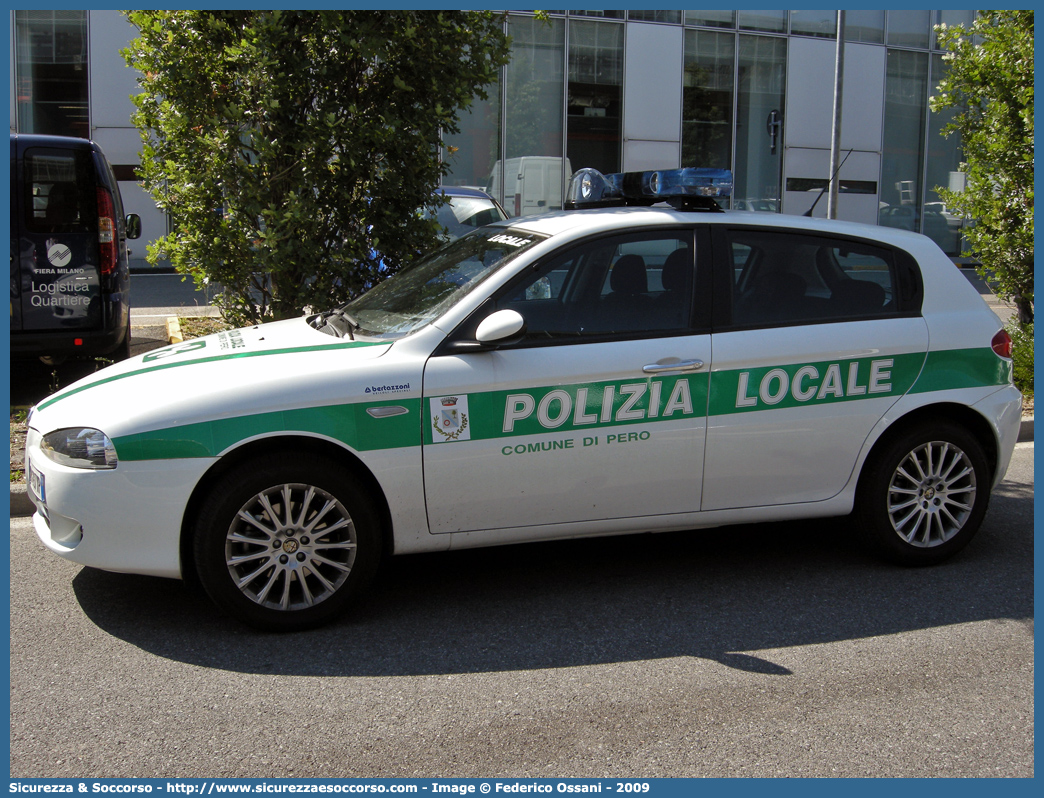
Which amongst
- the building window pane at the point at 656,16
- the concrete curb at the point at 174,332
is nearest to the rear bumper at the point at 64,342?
the concrete curb at the point at 174,332

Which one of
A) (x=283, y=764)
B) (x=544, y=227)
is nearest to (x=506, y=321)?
(x=544, y=227)

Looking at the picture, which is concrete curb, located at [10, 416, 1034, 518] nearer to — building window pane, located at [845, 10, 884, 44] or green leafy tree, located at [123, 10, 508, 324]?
green leafy tree, located at [123, 10, 508, 324]

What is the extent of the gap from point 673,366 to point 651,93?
18126mm

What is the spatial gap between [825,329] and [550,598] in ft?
5.73

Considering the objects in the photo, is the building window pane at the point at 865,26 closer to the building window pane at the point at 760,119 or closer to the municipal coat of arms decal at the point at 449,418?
the building window pane at the point at 760,119

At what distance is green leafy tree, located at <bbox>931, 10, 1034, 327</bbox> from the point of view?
8461 millimetres

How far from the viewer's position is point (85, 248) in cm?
788

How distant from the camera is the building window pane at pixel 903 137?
76.4 feet

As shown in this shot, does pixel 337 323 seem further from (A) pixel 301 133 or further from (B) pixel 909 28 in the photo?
(B) pixel 909 28

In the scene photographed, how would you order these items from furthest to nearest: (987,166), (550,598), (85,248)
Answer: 1. (987,166)
2. (85,248)
3. (550,598)

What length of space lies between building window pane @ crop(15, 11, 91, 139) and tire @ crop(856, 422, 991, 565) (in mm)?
17747
